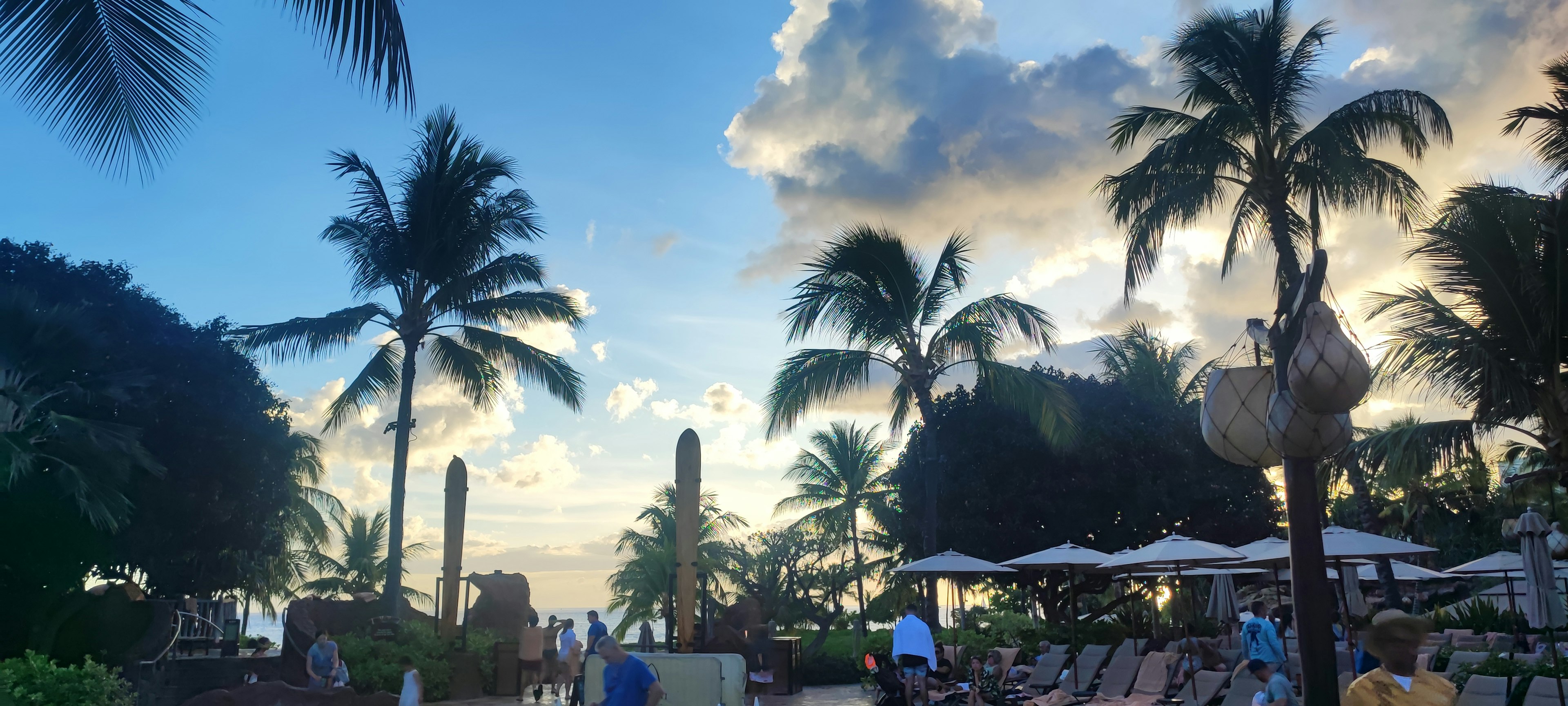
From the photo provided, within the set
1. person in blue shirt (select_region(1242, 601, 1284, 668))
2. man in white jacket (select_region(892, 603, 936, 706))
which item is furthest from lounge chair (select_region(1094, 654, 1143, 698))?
man in white jacket (select_region(892, 603, 936, 706))

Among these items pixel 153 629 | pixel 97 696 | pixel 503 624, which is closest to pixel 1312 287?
pixel 97 696

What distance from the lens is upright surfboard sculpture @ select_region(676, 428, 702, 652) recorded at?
12.1m

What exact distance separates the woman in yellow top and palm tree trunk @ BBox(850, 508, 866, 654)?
82.0ft

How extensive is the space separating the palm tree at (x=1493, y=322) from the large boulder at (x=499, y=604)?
51.7ft

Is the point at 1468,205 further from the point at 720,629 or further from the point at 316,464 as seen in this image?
the point at 316,464

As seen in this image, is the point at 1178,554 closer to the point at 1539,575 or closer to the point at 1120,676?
the point at 1120,676

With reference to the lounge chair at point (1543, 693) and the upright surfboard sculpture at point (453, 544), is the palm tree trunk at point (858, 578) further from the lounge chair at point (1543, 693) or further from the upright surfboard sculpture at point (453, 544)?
the lounge chair at point (1543, 693)

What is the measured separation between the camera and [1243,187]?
545 inches

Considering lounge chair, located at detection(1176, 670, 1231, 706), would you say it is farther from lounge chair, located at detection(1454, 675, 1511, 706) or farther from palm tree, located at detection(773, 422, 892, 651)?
palm tree, located at detection(773, 422, 892, 651)

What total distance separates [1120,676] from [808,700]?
4797 mm

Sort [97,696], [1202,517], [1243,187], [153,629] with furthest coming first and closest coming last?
1. [1202,517]
2. [153,629]
3. [1243,187]
4. [97,696]

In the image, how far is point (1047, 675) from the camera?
15.6 meters

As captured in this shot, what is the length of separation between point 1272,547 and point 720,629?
836 cm

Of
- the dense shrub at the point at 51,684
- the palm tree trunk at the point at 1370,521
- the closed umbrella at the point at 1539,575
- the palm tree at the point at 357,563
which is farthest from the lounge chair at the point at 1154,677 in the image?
the palm tree at the point at 357,563
